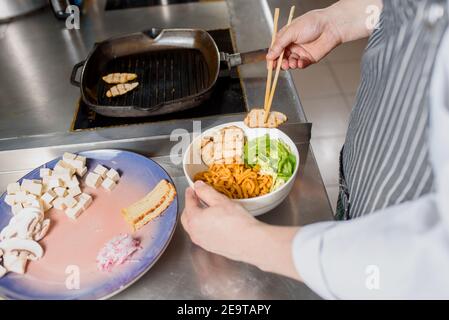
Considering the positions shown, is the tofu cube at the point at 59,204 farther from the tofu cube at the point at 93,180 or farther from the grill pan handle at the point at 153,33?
the grill pan handle at the point at 153,33

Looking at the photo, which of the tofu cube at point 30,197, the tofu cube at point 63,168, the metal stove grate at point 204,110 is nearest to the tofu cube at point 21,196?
the tofu cube at point 30,197

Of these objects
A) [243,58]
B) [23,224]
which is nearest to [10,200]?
[23,224]

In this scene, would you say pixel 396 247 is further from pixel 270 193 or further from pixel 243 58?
pixel 243 58

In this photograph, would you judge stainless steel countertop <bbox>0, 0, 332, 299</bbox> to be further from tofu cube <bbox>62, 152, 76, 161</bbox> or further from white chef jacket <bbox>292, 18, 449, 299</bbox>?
white chef jacket <bbox>292, 18, 449, 299</bbox>

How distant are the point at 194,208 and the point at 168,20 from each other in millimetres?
1470

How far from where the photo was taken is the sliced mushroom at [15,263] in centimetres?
94

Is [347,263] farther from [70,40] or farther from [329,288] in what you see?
[70,40]

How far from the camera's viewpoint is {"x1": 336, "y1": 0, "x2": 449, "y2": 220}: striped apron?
73 cm

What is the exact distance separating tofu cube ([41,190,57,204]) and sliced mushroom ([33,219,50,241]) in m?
0.07

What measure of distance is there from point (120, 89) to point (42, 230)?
68cm

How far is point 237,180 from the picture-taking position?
1071mm
